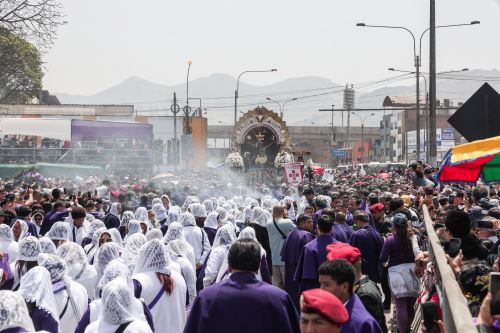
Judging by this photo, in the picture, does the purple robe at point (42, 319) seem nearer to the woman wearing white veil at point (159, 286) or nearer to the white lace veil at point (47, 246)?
the woman wearing white veil at point (159, 286)

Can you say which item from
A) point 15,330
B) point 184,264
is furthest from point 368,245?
point 15,330

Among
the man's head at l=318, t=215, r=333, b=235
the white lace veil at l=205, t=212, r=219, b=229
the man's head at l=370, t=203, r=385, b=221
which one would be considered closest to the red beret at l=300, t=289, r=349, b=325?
the man's head at l=318, t=215, r=333, b=235

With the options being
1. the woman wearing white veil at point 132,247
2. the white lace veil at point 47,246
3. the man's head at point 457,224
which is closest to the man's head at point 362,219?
the woman wearing white veil at point 132,247

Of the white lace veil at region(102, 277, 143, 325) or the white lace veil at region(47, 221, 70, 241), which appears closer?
the white lace veil at region(102, 277, 143, 325)

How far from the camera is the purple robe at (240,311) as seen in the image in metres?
5.77

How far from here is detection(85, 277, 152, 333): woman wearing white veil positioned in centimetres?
554

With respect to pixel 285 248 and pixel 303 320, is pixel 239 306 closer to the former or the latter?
pixel 303 320

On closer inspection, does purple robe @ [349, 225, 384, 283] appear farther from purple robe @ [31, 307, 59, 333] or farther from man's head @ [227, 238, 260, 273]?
purple robe @ [31, 307, 59, 333]

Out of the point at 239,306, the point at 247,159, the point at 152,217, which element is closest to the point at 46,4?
the point at 152,217

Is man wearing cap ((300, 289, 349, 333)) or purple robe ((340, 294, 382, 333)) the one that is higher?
man wearing cap ((300, 289, 349, 333))

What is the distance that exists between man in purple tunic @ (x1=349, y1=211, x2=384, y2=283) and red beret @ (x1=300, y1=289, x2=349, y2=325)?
746 cm

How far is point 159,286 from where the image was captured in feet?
23.9

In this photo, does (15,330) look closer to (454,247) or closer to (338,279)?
(338,279)

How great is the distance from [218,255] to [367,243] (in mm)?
2867
